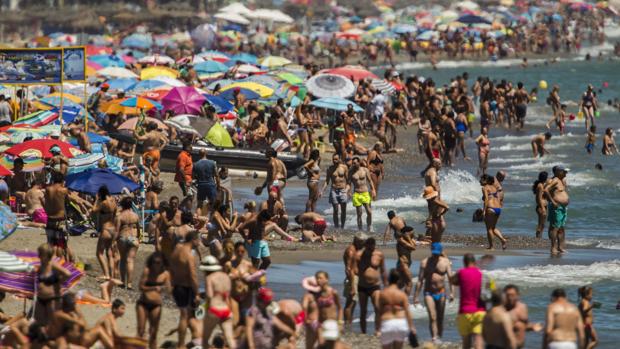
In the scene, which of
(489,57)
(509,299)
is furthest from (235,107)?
(489,57)

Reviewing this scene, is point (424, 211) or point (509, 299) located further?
point (424, 211)

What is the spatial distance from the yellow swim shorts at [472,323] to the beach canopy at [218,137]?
1381 centimetres

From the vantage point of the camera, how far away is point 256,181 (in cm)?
2623

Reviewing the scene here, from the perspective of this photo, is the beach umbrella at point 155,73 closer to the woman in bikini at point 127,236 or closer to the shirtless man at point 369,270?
the woman in bikini at point 127,236

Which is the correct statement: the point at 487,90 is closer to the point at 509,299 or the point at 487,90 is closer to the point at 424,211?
the point at 424,211

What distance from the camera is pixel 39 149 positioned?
19969 mm

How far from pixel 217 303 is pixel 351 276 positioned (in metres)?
2.36

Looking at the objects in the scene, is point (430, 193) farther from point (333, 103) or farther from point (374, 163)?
point (333, 103)

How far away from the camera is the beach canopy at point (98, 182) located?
17891mm

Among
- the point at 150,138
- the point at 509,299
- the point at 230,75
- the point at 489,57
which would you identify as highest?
the point at 509,299

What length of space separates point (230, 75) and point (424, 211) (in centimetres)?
1521

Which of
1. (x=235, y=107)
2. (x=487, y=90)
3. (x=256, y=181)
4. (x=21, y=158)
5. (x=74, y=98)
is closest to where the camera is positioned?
(x=21, y=158)

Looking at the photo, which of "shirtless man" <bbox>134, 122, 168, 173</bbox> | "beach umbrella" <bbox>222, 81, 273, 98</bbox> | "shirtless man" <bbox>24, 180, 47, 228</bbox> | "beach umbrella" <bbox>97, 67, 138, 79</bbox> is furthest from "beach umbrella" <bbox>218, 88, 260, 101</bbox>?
"shirtless man" <bbox>24, 180, 47, 228</bbox>

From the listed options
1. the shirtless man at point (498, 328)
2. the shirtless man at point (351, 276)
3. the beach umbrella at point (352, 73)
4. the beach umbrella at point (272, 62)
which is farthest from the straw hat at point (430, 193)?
the beach umbrella at point (272, 62)
